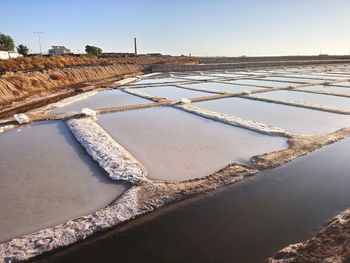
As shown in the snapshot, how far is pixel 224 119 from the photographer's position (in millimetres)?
8195

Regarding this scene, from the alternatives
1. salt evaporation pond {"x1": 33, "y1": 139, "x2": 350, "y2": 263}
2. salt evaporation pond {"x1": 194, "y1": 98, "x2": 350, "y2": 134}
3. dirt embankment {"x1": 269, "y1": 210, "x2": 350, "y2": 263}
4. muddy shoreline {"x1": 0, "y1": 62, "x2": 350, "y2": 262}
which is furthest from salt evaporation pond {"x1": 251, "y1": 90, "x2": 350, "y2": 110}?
dirt embankment {"x1": 269, "y1": 210, "x2": 350, "y2": 263}

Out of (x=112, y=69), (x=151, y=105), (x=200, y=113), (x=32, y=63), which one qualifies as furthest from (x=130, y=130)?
(x=112, y=69)

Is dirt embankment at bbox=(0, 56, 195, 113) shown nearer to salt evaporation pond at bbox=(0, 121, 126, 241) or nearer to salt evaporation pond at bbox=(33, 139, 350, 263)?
salt evaporation pond at bbox=(0, 121, 126, 241)

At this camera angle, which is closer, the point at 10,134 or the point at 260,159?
the point at 260,159

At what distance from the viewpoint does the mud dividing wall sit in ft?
44.4

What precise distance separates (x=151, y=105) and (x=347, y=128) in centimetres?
640

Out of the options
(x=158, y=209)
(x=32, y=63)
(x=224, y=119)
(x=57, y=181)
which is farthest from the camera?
(x=32, y=63)

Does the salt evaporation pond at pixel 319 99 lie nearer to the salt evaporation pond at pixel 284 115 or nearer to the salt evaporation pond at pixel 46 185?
the salt evaporation pond at pixel 284 115

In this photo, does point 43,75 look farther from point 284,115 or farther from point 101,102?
point 284,115

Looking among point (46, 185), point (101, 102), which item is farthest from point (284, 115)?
point (101, 102)

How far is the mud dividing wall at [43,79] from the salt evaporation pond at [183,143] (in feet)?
24.3

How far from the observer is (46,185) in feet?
14.5

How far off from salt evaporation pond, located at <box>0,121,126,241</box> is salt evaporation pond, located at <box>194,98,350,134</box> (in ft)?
15.9

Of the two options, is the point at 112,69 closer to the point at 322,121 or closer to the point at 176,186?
the point at 322,121
